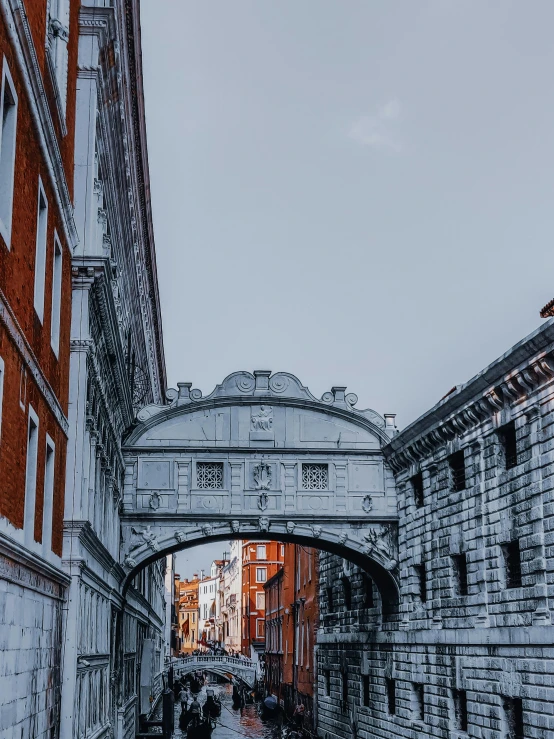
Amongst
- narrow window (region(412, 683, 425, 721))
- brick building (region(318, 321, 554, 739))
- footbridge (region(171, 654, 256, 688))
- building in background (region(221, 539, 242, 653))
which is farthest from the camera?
building in background (region(221, 539, 242, 653))

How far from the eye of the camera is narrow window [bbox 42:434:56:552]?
42.3 feet

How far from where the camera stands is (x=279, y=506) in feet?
85.6

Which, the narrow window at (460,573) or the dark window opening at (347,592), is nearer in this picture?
the narrow window at (460,573)

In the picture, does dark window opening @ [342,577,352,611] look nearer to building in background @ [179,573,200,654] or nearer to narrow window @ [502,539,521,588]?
narrow window @ [502,539,521,588]

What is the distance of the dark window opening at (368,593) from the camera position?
2933 centimetres

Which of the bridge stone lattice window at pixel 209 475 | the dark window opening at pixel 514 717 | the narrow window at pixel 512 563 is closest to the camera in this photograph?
the dark window opening at pixel 514 717

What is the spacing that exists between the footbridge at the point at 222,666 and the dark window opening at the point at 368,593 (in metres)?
35.2

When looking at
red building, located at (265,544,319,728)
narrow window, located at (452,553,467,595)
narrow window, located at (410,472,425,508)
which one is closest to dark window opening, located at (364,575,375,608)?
narrow window, located at (410,472,425,508)

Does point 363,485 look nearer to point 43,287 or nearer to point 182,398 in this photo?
point 182,398

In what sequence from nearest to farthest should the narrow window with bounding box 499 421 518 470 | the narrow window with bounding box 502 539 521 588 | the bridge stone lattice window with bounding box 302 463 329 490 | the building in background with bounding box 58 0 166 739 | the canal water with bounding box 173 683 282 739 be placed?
the building in background with bounding box 58 0 166 739, the narrow window with bounding box 502 539 521 588, the narrow window with bounding box 499 421 518 470, the bridge stone lattice window with bounding box 302 463 329 490, the canal water with bounding box 173 683 282 739

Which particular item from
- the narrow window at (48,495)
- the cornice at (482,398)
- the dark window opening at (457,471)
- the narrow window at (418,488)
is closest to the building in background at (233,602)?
the narrow window at (418,488)

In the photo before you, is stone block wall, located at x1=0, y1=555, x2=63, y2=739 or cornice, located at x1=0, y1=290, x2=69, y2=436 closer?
cornice, located at x1=0, y1=290, x2=69, y2=436

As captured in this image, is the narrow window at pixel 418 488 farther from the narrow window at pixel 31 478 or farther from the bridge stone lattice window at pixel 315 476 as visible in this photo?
the narrow window at pixel 31 478

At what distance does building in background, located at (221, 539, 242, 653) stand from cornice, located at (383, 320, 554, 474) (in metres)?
71.3
